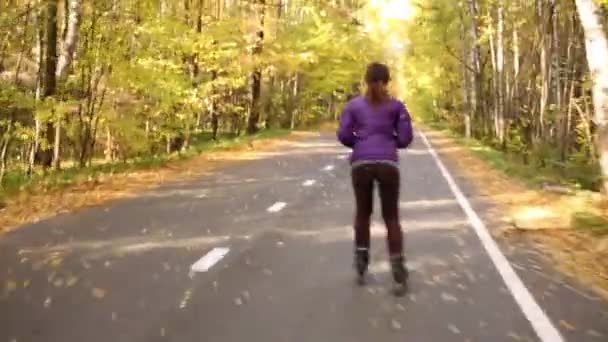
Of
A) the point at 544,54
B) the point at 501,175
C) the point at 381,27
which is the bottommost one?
the point at 501,175

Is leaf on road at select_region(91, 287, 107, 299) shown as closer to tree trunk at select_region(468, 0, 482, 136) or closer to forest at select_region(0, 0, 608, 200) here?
forest at select_region(0, 0, 608, 200)

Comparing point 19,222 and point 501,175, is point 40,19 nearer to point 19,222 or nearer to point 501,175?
point 19,222

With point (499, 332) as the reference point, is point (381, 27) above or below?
above

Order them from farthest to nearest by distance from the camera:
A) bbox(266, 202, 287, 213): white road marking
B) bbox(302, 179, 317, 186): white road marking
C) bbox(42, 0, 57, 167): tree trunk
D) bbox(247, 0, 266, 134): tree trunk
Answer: bbox(247, 0, 266, 134): tree trunk → bbox(42, 0, 57, 167): tree trunk → bbox(302, 179, 317, 186): white road marking → bbox(266, 202, 287, 213): white road marking

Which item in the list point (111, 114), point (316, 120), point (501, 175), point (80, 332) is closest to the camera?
point (80, 332)

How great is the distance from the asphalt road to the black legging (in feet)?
1.57

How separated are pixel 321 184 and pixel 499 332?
11.7 m

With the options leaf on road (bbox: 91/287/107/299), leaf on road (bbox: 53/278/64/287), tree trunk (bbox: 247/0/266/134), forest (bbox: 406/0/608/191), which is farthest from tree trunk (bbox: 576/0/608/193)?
tree trunk (bbox: 247/0/266/134)

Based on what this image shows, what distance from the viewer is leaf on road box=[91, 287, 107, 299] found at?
7094mm

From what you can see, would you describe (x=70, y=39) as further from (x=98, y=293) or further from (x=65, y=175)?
(x=98, y=293)

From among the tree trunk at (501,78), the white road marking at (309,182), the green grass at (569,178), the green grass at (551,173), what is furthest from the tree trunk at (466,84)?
the white road marking at (309,182)

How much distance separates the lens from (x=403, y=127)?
7.34 meters

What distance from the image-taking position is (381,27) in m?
74.9

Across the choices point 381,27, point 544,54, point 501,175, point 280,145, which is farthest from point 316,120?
point 501,175
